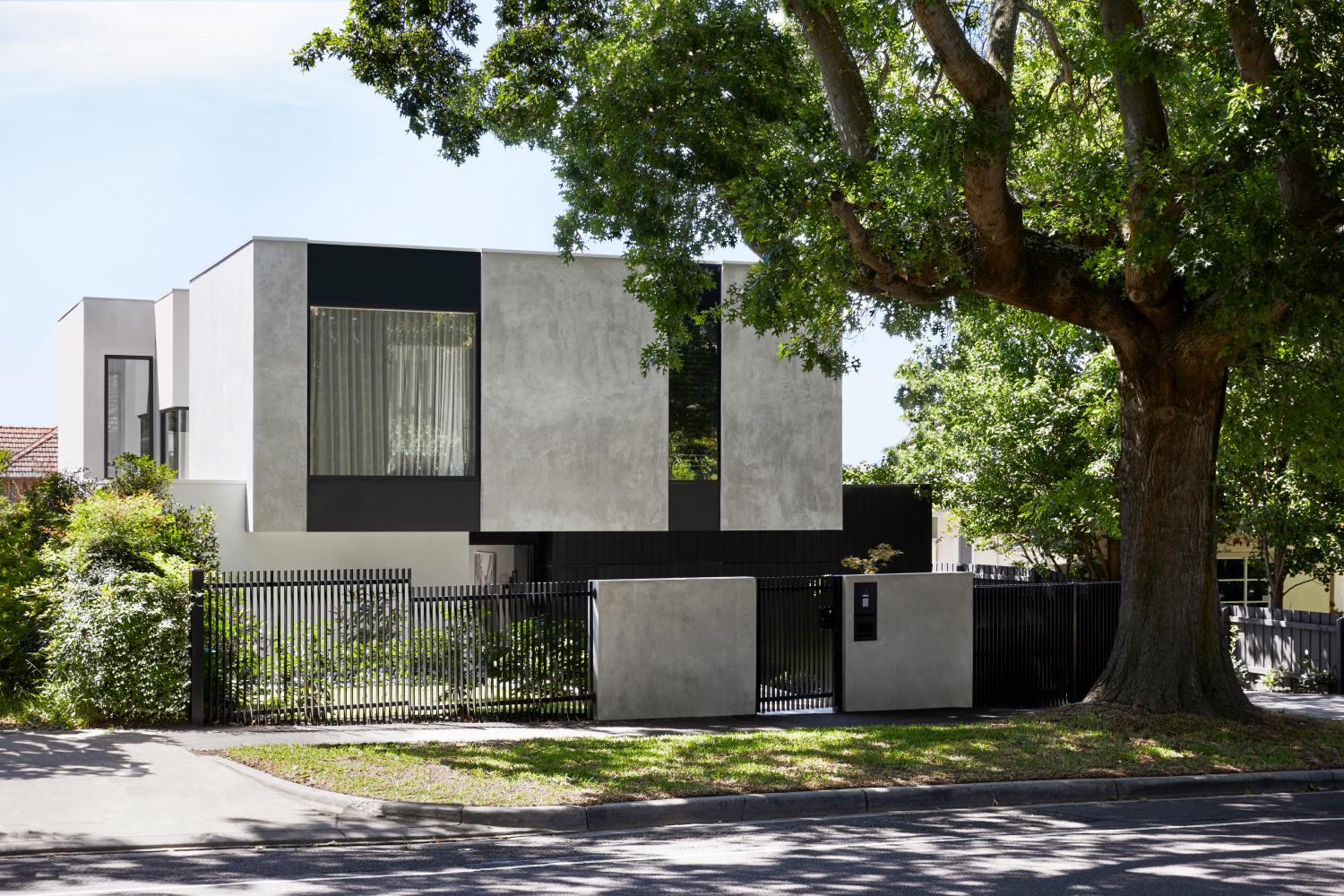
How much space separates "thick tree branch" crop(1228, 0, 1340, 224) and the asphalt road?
583 cm

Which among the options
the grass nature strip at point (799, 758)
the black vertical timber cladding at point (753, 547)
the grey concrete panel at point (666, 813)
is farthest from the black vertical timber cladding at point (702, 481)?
the grey concrete panel at point (666, 813)

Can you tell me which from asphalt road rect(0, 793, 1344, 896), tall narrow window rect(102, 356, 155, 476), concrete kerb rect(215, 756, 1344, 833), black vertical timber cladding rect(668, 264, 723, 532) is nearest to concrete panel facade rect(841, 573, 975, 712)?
concrete kerb rect(215, 756, 1344, 833)

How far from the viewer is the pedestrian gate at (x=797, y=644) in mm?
15938

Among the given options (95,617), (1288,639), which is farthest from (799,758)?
(1288,639)

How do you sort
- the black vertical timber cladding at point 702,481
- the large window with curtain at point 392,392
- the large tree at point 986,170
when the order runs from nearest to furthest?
the large tree at point 986,170, the large window with curtain at point 392,392, the black vertical timber cladding at point 702,481

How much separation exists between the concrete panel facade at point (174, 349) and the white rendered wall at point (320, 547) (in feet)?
16.3

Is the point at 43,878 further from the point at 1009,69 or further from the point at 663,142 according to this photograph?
the point at 1009,69

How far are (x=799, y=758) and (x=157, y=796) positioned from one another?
5.48 meters

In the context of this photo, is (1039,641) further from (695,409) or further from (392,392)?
(392,392)

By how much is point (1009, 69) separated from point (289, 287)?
10.8 m

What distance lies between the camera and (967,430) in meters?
26.5

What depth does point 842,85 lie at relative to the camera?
14.0 metres

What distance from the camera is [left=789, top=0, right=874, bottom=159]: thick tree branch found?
45.5 feet

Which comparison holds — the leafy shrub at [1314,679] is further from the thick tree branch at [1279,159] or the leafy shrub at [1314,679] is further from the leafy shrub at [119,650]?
the leafy shrub at [119,650]
